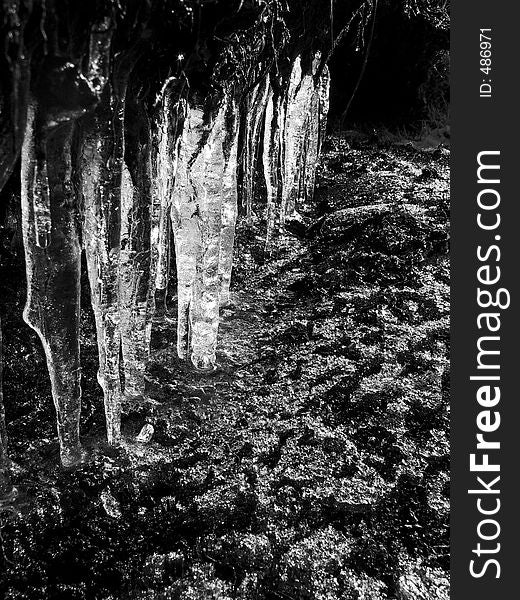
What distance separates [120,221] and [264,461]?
104 centimetres

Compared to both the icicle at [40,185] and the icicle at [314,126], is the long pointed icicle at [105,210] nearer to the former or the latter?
the icicle at [40,185]

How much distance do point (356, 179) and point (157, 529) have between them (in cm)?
377

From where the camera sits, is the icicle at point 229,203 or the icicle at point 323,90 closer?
the icicle at point 229,203

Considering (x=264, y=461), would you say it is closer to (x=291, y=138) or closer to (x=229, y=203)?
(x=229, y=203)

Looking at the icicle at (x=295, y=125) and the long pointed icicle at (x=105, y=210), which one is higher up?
the icicle at (x=295, y=125)

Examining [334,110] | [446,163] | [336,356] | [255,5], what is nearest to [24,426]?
[336,356]

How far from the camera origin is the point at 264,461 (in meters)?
2.40

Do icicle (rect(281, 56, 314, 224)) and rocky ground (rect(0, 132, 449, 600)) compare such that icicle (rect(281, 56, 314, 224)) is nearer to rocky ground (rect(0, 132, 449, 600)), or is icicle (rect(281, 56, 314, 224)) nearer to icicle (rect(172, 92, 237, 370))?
rocky ground (rect(0, 132, 449, 600))


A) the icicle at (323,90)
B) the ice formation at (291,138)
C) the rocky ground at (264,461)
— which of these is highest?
the icicle at (323,90)

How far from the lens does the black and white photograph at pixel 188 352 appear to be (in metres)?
1.92

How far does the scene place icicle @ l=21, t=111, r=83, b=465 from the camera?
1899mm

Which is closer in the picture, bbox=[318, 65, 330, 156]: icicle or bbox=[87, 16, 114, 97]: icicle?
bbox=[87, 16, 114, 97]: icicle

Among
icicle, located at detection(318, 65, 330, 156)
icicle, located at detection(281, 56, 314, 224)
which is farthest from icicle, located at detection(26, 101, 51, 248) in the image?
icicle, located at detection(318, 65, 330, 156)

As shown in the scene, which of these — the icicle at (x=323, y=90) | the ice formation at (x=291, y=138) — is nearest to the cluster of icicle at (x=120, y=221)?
the ice formation at (x=291, y=138)
